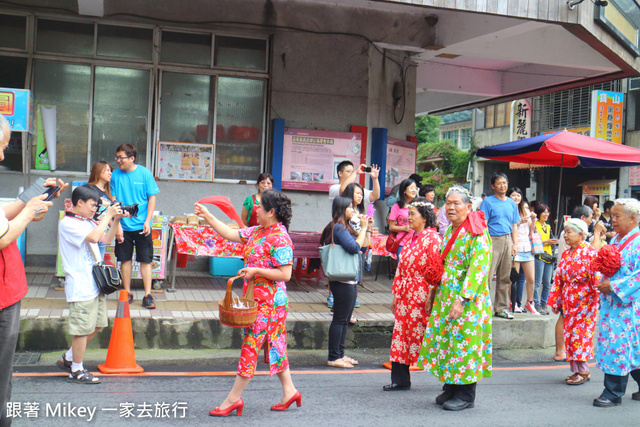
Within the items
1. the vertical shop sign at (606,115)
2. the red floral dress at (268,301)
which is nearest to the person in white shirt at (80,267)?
the red floral dress at (268,301)

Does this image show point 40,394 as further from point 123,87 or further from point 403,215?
point 123,87

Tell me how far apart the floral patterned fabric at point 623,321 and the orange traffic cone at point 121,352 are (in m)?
4.20

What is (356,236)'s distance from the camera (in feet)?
21.5

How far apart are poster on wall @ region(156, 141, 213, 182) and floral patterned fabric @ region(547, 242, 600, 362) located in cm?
573

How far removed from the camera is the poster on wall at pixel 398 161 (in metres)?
11.3

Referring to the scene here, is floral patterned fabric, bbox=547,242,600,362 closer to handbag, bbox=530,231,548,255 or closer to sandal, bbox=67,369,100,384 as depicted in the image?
handbag, bbox=530,231,548,255

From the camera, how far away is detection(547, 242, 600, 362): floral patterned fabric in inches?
247

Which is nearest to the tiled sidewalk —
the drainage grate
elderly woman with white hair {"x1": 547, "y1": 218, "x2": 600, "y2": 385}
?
the drainage grate

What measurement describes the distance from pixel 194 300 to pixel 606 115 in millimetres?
20023

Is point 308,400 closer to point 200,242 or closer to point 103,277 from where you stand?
point 103,277

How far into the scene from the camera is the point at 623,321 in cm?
558

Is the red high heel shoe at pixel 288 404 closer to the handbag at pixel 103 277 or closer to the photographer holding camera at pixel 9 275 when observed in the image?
the handbag at pixel 103 277

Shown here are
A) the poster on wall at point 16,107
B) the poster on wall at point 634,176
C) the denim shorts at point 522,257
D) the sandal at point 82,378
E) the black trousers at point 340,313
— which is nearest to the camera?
the sandal at point 82,378

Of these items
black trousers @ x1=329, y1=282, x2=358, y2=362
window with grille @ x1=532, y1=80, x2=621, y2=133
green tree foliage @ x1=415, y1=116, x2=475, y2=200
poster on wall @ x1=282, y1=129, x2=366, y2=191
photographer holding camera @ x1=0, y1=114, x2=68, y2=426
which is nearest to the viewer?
photographer holding camera @ x1=0, y1=114, x2=68, y2=426
